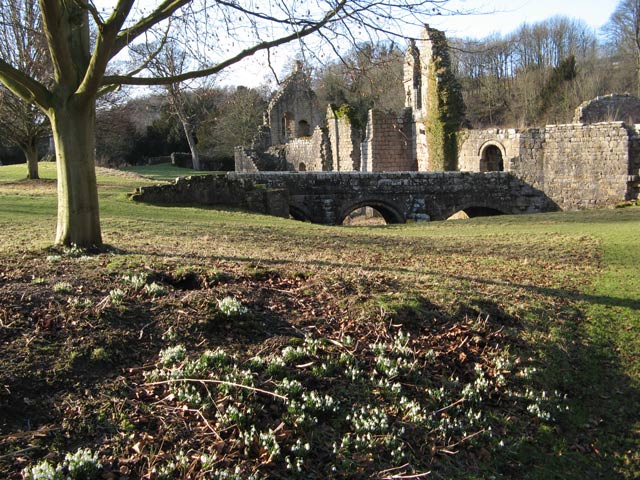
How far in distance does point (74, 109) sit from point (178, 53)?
2.39 metres

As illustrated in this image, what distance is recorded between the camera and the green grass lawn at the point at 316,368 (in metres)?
3.89

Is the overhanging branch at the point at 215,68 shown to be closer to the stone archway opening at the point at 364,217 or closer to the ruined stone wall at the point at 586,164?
the ruined stone wall at the point at 586,164

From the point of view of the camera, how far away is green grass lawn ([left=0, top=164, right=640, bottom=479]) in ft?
12.8

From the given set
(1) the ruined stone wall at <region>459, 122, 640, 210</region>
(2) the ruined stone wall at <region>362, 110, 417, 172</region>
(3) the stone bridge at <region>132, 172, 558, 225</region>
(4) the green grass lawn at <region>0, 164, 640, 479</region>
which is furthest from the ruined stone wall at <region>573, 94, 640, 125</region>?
(4) the green grass lawn at <region>0, 164, 640, 479</region>

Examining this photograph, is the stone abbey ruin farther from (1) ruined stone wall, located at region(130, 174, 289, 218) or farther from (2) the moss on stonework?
(1) ruined stone wall, located at region(130, 174, 289, 218)

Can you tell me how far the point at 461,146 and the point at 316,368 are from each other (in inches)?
995

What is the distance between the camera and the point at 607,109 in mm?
26875

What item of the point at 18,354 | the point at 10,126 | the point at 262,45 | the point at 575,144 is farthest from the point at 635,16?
the point at 18,354

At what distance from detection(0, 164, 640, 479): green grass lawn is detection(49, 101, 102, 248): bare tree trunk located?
441 millimetres

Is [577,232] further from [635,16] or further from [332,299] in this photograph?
[635,16]

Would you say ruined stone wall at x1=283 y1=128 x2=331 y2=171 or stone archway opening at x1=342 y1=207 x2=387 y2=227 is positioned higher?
ruined stone wall at x1=283 y1=128 x2=331 y2=171

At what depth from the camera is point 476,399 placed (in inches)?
189

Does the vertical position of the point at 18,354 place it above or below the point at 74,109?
below

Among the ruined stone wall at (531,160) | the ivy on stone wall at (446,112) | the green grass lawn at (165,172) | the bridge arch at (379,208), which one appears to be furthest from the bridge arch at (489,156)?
the green grass lawn at (165,172)
